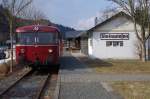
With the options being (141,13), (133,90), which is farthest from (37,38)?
(141,13)

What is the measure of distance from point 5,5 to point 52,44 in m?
6.25

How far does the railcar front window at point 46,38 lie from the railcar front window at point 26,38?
1.18 ft

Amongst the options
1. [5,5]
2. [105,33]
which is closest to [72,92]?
[5,5]

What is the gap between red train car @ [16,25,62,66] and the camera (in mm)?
24641

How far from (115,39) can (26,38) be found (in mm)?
20843

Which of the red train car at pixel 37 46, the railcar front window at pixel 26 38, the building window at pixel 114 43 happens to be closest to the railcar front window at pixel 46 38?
the red train car at pixel 37 46

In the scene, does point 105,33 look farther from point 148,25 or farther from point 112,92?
point 112,92

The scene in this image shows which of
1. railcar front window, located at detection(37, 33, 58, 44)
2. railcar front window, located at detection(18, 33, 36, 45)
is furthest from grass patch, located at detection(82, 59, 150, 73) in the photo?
railcar front window, located at detection(18, 33, 36, 45)

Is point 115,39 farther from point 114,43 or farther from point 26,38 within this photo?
point 26,38

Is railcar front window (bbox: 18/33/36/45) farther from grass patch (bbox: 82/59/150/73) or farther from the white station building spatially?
the white station building

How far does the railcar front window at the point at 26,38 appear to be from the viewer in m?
25.2

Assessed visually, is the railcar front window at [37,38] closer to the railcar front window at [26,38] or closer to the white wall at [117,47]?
the railcar front window at [26,38]

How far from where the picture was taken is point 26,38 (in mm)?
25359

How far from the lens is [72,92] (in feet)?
48.3
